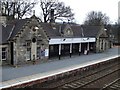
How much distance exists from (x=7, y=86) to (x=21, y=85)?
1033mm

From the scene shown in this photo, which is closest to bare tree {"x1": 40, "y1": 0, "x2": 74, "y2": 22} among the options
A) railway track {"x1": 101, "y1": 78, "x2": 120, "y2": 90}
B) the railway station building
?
the railway station building

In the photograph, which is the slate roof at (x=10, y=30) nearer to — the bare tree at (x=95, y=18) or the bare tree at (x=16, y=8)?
the bare tree at (x=16, y=8)

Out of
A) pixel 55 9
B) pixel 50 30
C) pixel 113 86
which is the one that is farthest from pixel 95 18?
pixel 113 86

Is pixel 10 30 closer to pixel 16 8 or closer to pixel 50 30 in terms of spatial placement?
pixel 50 30

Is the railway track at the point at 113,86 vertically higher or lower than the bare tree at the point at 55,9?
lower

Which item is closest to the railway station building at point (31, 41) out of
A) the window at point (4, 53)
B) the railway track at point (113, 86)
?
the window at point (4, 53)

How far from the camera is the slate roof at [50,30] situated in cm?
2636

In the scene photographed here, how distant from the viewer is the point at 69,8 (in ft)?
191

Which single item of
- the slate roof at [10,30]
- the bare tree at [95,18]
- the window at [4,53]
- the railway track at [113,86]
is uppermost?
the bare tree at [95,18]

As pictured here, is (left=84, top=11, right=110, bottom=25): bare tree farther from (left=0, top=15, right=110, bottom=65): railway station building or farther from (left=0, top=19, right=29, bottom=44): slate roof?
(left=0, top=19, right=29, bottom=44): slate roof

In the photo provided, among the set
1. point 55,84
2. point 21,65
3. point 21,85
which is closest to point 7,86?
point 21,85

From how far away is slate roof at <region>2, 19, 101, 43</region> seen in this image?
26.4 meters

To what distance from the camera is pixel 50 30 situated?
112ft

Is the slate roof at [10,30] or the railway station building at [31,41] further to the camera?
the slate roof at [10,30]
